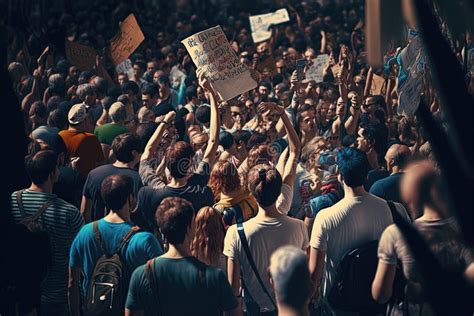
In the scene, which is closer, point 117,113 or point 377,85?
point 117,113

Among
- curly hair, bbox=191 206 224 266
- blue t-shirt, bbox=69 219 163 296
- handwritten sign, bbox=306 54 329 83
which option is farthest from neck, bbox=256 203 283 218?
handwritten sign, bbox=306 54 329 83

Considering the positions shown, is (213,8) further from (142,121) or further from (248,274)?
(248,274)

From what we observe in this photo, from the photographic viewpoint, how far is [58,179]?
8.77 m

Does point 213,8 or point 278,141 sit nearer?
point 278,141

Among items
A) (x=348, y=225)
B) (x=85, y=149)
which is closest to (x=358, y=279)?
(x=348, y=225)

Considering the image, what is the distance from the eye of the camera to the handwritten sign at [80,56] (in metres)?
16.8

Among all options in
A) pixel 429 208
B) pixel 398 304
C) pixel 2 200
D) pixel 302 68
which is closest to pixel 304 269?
pixel 429 208

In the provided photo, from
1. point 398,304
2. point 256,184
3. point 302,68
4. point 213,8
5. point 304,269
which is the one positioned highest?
point 304,269

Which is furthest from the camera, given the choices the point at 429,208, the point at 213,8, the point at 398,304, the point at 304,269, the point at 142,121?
the point at 213,8

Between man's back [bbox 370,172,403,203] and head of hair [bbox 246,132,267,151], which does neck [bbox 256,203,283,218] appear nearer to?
man's back [bbox 370,172,403,203]

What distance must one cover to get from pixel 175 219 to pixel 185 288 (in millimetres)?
398

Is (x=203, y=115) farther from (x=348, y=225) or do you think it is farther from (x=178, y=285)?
(x=178, y=285)

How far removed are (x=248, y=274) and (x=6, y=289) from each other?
154 centimetres

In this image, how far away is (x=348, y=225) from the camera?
7109mm
